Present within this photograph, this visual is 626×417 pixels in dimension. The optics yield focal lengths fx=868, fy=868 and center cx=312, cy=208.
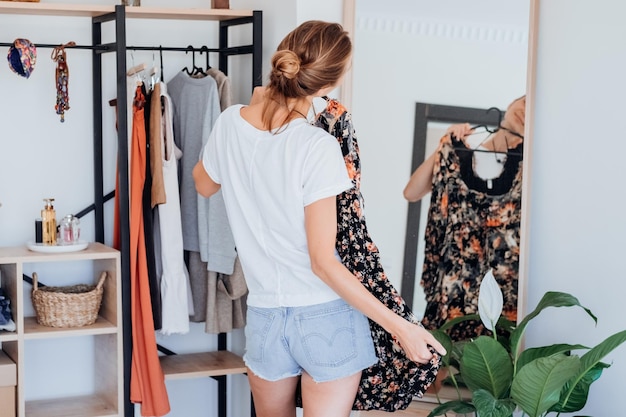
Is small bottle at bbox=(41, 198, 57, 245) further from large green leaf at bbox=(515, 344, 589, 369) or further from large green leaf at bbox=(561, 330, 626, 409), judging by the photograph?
large green leaf at bbox=(561, 330, 626, 409)

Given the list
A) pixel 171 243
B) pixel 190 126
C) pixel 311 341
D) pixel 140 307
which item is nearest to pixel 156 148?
pixel 190 126

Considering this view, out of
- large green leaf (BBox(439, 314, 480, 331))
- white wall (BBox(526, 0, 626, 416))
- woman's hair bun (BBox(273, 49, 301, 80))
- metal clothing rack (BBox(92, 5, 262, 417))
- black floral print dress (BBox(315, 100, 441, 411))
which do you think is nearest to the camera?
woman's hair bun (BBox(273, 49, 301, 80))

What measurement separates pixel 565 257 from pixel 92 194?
1.85 meters

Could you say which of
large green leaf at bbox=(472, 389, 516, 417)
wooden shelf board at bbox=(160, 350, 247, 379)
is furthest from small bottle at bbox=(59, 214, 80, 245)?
large green leaf at bbox=(472, 389, 516, 417)

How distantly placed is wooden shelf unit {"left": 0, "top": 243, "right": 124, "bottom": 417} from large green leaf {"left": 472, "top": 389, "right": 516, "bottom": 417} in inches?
54.2

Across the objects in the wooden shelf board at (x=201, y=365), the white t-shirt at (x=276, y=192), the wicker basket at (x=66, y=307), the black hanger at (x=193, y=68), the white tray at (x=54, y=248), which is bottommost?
the wooden shelf board at (x=201, y=365)

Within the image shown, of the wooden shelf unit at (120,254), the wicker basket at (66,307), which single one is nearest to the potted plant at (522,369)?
the wooden shelf unit at (120,254)

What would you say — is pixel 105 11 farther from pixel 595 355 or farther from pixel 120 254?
pixel 595 355

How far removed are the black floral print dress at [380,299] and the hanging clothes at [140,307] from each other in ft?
3.56

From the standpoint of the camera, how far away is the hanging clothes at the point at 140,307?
306cm

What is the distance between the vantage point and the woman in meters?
1.98

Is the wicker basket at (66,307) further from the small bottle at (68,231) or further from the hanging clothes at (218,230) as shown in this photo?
the hanging clothes at (218,230)

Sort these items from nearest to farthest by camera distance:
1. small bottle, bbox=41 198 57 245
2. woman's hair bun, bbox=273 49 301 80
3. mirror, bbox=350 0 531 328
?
woman's hair bun, bbox=273 49 301 80
mirror, bbox=350 0 531 328
small bottle, bbox=41 198 57 245

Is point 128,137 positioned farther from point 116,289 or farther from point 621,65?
point 621,65
